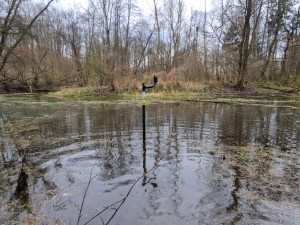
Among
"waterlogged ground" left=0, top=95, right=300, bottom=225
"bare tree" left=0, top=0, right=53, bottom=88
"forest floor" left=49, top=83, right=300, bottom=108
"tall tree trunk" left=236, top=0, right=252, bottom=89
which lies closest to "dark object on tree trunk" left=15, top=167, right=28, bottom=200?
"waterlogged ground" left=0, top=95, right=300, bottom=225

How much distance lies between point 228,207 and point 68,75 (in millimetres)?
32191

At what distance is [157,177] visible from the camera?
11.5ft

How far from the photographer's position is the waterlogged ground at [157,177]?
2570 mm

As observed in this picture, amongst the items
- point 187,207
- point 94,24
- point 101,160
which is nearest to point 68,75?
point 94,24

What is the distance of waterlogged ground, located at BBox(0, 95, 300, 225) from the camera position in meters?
2.57

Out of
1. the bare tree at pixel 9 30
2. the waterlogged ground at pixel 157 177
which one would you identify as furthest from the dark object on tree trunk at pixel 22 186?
the bare tree at pixel 9 30

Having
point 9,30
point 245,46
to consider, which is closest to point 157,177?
point 9,30

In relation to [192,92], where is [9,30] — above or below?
above

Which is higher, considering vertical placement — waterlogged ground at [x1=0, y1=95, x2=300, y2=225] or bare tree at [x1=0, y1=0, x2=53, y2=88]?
bare tree at [x1=0, y1=0, x2=53, y2=88]

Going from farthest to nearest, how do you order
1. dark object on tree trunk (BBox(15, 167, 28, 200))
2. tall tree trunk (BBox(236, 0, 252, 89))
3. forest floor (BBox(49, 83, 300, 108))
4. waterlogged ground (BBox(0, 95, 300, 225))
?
forest floor (BBox(49, 83, 300, 108))
tall tree trunk (BBox(236, 0, 252, 89))
dark object on tree trunk (BBox(15, 167, 28, 200))
waterlogged ground (BBox(0, 95, 300, 225))

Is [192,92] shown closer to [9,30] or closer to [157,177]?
[9,30]

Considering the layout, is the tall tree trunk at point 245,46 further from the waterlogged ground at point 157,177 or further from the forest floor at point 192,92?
the waterlogged ground at point 157,177

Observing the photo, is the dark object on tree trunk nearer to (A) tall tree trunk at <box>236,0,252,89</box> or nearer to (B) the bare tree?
(B) the bare tree

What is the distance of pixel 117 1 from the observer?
2494cm
